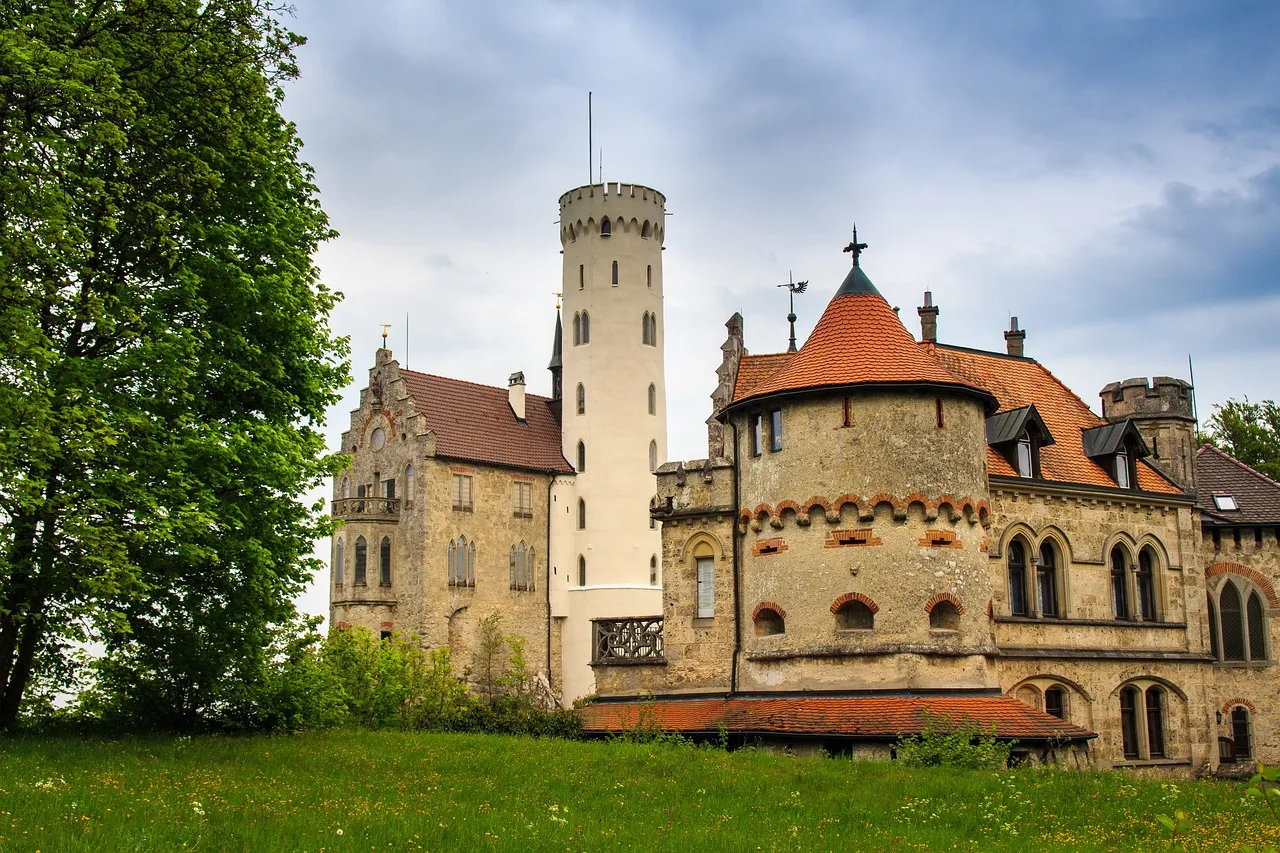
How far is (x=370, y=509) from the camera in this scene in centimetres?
5247

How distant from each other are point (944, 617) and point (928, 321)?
12.0 metres

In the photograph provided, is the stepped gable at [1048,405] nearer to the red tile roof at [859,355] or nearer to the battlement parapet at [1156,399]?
the battlement parapet at [1156,399]

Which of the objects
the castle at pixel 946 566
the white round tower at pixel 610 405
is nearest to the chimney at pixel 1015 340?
the castle at pixel 946 566

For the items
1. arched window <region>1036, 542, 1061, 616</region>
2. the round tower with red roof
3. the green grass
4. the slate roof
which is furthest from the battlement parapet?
the green grass

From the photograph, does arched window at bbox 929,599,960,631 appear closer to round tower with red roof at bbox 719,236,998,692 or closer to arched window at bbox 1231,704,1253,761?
round tower with red roof at bbox 719,236,998,692

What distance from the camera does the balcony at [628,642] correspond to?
102 feet

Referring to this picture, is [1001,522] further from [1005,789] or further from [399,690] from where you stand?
[399,690]

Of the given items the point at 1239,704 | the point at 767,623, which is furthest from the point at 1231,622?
the point at 767,623

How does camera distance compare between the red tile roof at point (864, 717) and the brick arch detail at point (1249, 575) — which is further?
the brick arch detail at point (1249, 575)

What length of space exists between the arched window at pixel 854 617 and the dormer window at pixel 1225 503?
14.4 metres

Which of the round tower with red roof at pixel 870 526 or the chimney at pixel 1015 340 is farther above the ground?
the chimney at pixel 1015 340

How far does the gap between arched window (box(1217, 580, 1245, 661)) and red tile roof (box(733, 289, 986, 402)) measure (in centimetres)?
1290

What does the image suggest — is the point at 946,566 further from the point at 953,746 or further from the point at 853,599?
the point at 953,746

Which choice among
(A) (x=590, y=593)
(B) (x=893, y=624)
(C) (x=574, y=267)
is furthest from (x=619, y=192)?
(B) (x=893, y=624)
